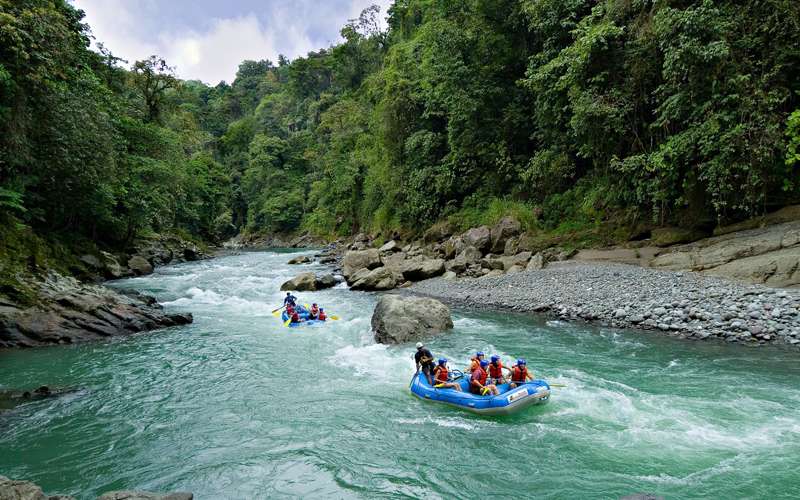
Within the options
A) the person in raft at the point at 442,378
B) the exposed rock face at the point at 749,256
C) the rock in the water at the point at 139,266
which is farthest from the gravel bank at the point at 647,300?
the rock in the water at the point at 139,266

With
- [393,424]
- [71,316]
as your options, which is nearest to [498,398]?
[393,424]

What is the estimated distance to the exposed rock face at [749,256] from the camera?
11.5 meters

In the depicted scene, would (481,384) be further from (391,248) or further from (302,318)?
(391,248)

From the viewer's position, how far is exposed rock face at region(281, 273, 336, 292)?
21000 mm

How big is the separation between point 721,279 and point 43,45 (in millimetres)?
20327

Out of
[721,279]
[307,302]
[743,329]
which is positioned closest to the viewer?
[743,329]

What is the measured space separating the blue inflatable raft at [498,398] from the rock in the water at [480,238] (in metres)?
13.4

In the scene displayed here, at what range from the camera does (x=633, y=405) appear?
7949mm

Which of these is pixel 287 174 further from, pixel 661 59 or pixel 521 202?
pixel 661 59

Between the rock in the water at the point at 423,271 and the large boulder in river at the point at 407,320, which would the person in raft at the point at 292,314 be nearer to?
the large boulder in river at the point at 407,320

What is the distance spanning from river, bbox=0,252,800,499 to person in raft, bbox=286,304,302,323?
2.30 meters

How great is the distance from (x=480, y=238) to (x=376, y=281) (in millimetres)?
5329

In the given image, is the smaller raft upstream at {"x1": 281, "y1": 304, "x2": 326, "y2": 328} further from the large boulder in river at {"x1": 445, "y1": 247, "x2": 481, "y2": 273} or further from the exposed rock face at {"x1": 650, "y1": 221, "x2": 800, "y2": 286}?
the exposed rock face at {"x1": 650, "y1": 221, "x2": 800, "y2": 286}

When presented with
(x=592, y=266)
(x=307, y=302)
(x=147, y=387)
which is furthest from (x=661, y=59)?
(x=147, y=387)
